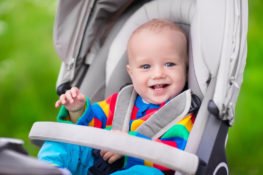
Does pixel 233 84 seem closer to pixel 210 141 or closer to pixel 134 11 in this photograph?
pixel 210 141

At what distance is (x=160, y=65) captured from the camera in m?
2.34

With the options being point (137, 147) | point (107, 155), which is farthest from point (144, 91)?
point (137, 147)

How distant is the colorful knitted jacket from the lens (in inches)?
85.6

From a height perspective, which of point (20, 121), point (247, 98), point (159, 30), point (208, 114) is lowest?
point (20, 121)

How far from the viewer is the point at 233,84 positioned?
2098mm

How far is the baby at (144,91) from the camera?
221cm

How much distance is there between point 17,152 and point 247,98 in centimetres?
264

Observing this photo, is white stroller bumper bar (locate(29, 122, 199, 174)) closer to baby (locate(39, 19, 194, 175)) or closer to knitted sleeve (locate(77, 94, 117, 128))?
baby (locate(39, 19, 194, 175))

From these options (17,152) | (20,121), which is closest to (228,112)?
(17,152)

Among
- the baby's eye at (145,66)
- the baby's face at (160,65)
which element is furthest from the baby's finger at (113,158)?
the baby's eye at (145,66)

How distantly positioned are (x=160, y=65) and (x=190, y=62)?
0.11m

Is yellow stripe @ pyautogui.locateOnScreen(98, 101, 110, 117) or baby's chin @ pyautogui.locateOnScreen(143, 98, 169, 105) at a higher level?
baby's chin @ pyautogui.locateOnScreen(143, 98, 169, 105)

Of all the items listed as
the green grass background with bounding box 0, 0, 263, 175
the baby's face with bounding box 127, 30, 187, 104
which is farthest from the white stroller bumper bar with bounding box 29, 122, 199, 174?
the green grass background with bounding box 0, 0, 263, 175

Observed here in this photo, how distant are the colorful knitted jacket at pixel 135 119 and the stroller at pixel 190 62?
12cm
